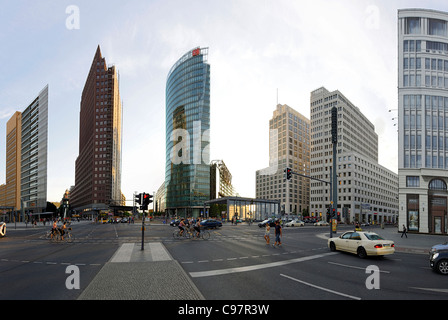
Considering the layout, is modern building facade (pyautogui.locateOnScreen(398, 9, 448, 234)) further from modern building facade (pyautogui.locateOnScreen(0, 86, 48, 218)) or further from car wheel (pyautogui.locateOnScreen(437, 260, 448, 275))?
modern building facade (pyautogui.locateOnScreen(0, 86, 48, 218))

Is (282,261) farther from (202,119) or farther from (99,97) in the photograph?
(99,97)

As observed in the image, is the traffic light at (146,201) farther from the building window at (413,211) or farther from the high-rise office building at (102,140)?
the high-rise office building at (102,140)

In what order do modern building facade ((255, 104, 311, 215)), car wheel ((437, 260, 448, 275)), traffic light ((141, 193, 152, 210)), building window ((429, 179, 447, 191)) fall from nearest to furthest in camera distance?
car wheel ((437, 260, 448, 275)) → traffic light ((141, 193, 152, 210)) → building window ((429, 179, 447, 191)) → modern building facade ((255, 104, 311, 215))

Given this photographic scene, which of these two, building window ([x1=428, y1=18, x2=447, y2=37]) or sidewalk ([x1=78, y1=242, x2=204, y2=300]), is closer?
sidewalk ([x1=78, y1=242, x2=204, y2=300])

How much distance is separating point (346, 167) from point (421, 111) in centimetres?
6854

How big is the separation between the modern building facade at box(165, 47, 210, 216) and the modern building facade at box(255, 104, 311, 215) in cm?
4783

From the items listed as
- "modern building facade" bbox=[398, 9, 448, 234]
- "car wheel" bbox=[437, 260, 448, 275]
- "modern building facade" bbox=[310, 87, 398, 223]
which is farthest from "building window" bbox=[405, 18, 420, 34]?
"modern building facade" bbox=[310, 87, 398, 223]

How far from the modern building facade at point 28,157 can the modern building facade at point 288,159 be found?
114 m

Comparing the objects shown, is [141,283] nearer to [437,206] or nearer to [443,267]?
[443,267]

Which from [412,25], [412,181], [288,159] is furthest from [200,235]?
[288,159]

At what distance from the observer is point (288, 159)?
492ft

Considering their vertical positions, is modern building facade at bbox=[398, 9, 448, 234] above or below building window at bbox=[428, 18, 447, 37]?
below

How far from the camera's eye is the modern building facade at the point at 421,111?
4378 cm

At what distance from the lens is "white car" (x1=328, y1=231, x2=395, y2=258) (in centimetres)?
1542
